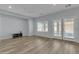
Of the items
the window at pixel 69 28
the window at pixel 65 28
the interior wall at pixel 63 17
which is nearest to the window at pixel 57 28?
the window at pixel 65 28

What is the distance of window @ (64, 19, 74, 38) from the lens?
23.5ft

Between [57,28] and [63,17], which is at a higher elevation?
[63,17]

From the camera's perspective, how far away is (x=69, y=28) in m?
7.48

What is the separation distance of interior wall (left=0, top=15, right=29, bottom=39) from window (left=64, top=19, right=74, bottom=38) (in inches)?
238

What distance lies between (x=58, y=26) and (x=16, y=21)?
5.34 meters

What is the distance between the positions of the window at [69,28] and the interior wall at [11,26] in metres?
6.04

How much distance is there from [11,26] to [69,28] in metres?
6.42

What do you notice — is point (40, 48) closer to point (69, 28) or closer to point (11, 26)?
point (69, 28)

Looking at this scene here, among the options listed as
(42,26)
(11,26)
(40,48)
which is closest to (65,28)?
(40,48)

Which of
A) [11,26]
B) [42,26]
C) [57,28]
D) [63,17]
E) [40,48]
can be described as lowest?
[40,48]

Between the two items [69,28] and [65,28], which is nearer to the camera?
[69,28]

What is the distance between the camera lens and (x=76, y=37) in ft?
22.0

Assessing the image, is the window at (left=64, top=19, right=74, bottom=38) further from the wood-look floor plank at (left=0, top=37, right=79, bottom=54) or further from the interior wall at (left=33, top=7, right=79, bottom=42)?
the wood-look floor plank at (left=0, top=37, right=79, bottom=54)

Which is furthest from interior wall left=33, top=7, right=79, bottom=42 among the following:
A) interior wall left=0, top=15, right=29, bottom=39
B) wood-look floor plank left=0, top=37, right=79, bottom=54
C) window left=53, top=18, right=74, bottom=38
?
interior wall left=0, top=15, right=29, bottom=39
